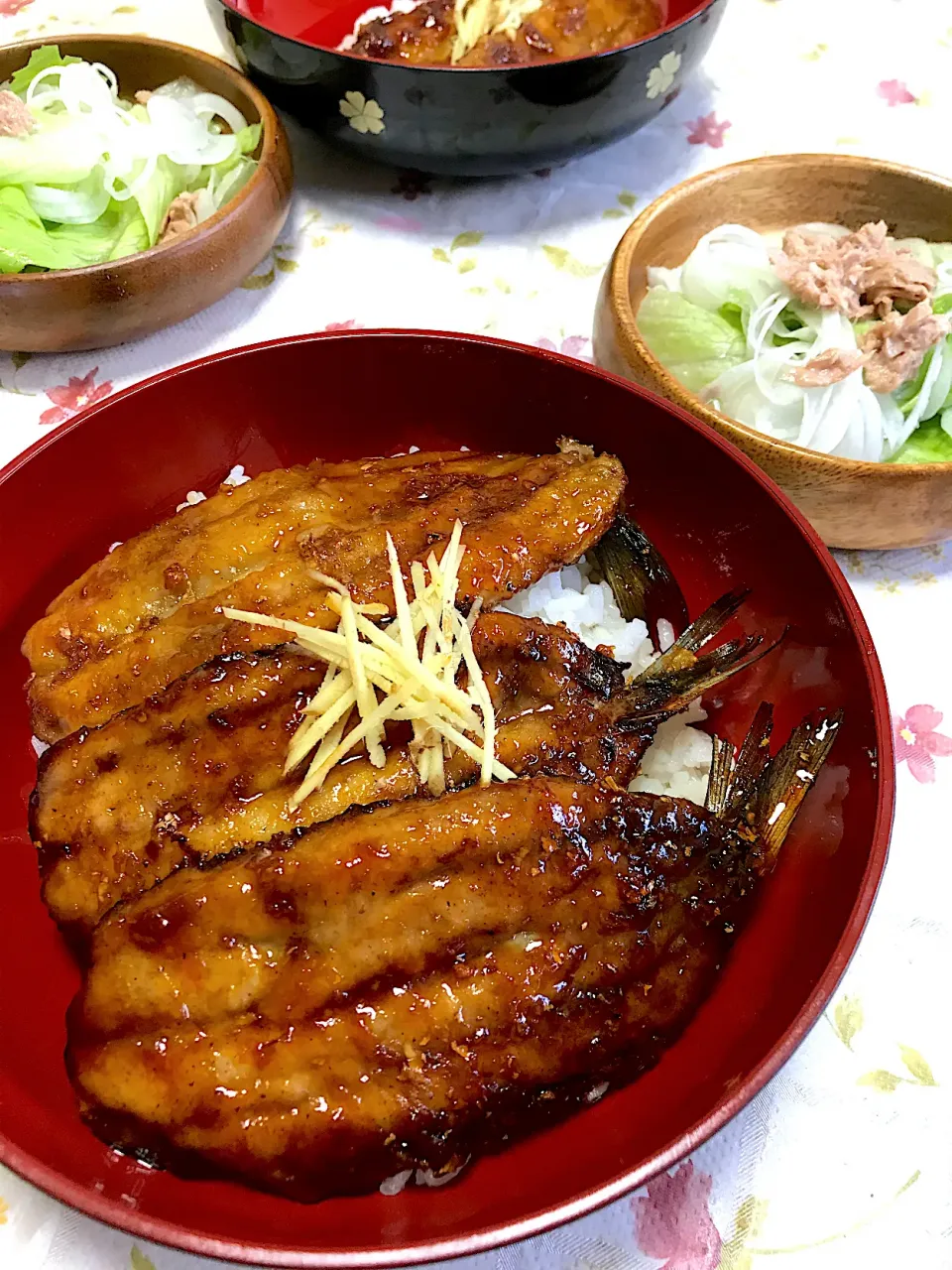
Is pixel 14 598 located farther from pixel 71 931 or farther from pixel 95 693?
pixel 71 931

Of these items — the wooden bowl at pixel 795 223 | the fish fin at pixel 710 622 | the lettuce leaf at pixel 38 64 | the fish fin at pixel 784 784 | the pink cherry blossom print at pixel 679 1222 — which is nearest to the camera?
the pink cherry blossom print at pixel 679 1222

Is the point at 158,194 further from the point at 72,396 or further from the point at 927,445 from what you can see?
the point at 927,445

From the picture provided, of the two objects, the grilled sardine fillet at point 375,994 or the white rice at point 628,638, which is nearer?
the grilled sardine fillet at point 375,994

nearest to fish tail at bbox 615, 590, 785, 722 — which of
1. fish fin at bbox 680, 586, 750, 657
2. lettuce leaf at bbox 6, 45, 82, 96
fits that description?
fish fin at bbox 680, 586, 750, 657

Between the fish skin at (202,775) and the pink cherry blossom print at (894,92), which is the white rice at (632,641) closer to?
the fish skin at (202,775)

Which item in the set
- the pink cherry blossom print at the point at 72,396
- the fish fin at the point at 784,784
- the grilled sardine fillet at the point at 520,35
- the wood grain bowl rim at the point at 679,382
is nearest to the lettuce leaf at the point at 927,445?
the wood grain bowl rim at the point at 679,382

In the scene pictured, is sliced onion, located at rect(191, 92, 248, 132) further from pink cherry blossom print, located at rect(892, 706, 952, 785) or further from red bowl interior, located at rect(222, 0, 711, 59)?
pink cherry blossom print, located at rect(892, 706, 952, 785)

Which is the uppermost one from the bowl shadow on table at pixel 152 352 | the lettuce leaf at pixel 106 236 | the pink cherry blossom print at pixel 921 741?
the lettuce leaf at pixel 106 236
